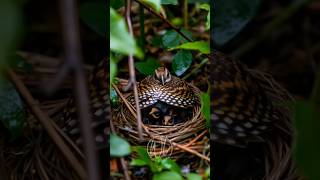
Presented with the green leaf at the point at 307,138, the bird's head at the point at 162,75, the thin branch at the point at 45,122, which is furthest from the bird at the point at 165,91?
the green leaf at the point at 307,138

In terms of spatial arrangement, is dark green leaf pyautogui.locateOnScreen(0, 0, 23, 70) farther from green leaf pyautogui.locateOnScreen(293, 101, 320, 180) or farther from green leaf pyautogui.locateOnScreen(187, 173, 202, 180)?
green leaf pyautogui.locateOnScreen(187, 173, 202, 180)

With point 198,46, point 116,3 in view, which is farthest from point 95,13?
point 198,46

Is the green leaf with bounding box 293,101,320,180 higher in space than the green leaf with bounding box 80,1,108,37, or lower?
lower

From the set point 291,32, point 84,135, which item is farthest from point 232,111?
point 84,135

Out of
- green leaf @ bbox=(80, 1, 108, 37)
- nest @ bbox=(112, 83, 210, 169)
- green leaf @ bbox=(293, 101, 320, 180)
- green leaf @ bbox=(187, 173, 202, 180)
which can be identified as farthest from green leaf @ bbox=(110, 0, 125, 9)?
green leaf @ bbox=(293, 101, 320, 180)

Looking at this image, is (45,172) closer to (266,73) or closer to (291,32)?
(266,73)
